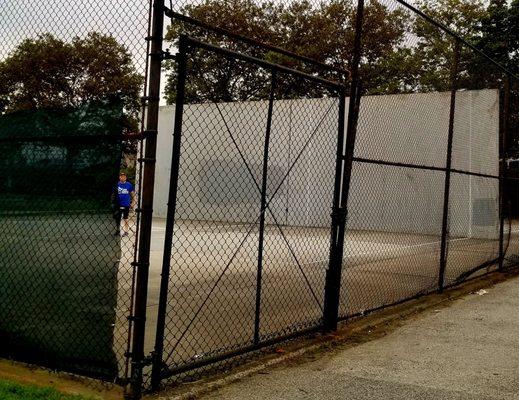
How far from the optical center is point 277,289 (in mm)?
8742

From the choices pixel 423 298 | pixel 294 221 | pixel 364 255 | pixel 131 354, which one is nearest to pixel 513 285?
pixel 423 298

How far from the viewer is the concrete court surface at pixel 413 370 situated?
4.04 metres

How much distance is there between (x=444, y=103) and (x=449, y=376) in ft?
32.1

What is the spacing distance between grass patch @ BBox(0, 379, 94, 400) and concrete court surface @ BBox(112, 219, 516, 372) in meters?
0.75

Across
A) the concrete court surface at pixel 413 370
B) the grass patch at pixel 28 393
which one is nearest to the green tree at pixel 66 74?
the grass patch at pixel 28 393

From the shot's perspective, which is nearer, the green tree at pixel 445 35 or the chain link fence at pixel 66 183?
the chain link fence at pixel 66 183

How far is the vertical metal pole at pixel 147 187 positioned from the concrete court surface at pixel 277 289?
0.32 meters

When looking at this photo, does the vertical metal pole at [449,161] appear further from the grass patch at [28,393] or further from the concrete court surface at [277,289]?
the grass patch at [28,393]

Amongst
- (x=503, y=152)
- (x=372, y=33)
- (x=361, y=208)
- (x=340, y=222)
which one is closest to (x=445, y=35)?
(x=372, y=33)

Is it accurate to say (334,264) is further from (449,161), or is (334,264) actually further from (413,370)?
(449,161)

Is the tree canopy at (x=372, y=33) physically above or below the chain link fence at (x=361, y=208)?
above

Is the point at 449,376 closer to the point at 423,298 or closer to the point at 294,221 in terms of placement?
the point at 423,298

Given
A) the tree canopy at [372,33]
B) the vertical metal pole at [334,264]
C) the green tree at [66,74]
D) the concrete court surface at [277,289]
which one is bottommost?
the concrete court surface at [277,289]

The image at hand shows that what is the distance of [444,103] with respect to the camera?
13.1m
